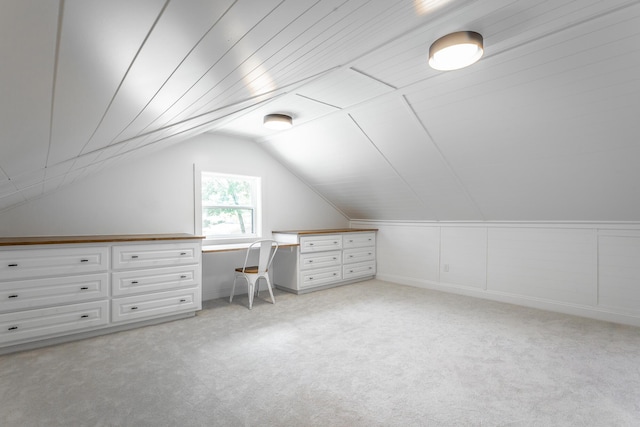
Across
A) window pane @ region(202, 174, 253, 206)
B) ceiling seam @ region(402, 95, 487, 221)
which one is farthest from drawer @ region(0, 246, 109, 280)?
ceiling seam @ region(402, 95, 487, 221)

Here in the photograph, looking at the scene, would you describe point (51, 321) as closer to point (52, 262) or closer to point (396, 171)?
point (52, 262)

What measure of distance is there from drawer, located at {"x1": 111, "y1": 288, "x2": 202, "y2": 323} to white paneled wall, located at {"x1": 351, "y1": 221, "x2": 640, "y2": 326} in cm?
322

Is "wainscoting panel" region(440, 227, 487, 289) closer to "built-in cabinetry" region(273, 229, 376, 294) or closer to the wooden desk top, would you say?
"built-in cabinetry" region(273, 229, 376, 294)

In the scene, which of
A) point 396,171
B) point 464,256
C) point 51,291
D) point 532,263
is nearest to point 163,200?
point 51,291

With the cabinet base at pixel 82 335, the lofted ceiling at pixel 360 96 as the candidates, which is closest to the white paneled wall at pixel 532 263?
the lofted ceiling at pixel 360 96

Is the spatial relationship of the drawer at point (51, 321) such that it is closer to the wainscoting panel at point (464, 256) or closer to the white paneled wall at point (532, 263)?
the white paneled wall at point (532, 263)

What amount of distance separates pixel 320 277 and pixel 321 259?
0.88ft

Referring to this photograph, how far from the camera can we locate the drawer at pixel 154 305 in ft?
10.2

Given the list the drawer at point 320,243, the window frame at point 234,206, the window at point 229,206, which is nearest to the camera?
the window frame at point 234,206

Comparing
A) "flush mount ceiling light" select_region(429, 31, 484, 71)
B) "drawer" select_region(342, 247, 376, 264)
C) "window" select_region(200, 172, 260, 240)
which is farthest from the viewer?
"drawer" select_region(342, 247, 376, 264)

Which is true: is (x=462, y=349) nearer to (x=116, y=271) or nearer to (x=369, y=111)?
(x=369, y=111)

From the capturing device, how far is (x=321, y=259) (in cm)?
481

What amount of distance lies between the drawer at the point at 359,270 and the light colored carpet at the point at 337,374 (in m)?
1.59

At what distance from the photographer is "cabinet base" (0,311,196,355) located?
2676 mm
